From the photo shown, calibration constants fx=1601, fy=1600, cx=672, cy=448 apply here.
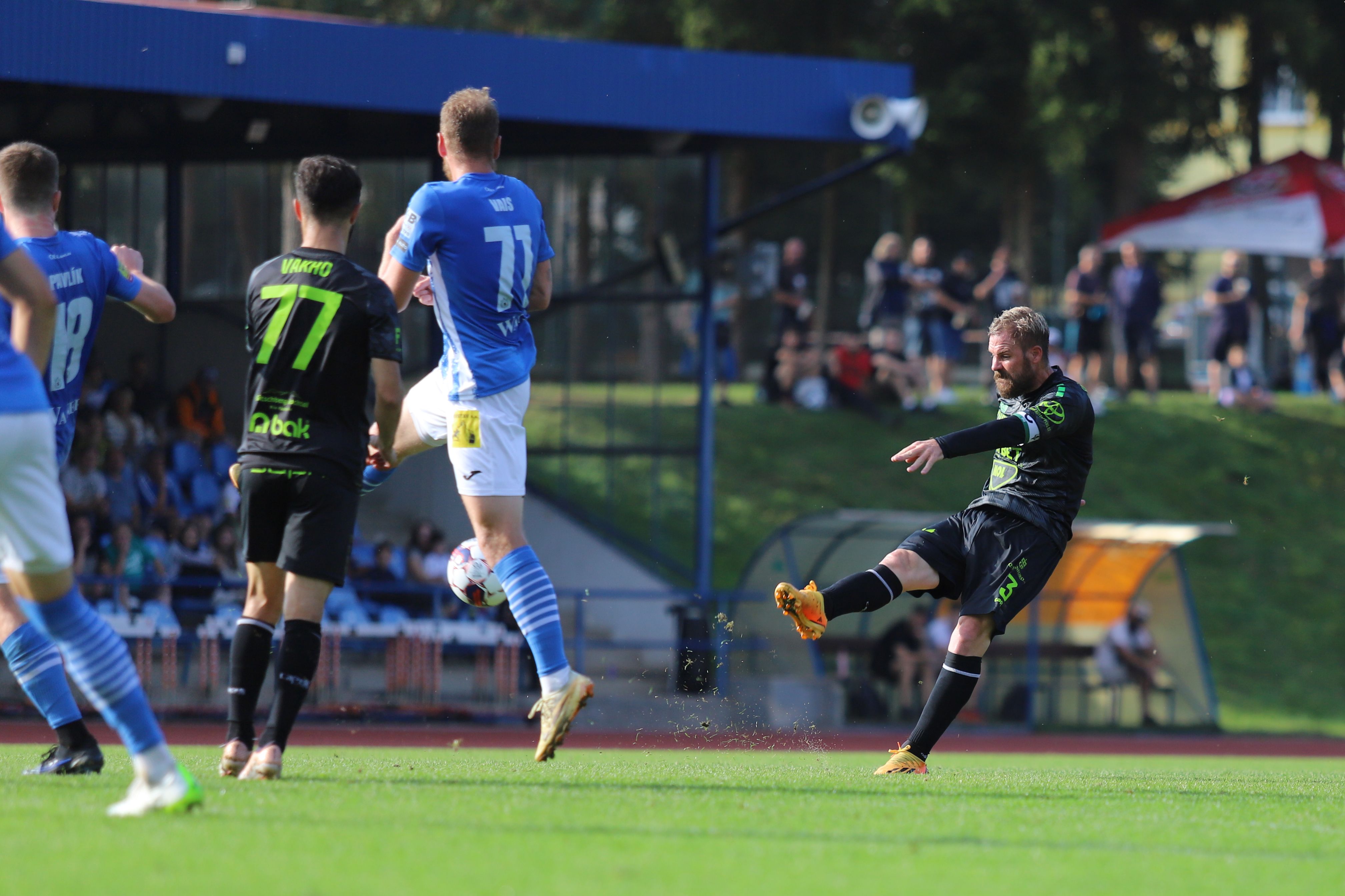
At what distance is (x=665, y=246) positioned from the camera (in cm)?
1889

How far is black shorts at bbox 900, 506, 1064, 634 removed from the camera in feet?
23.0

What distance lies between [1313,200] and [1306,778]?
19.4 m

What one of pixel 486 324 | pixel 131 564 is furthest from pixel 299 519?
pixel 131 564

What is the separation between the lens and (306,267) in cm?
580

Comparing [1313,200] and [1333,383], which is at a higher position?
[1313,200]

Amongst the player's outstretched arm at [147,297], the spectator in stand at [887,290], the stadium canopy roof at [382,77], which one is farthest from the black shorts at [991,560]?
the spectator in stand at [887,290]

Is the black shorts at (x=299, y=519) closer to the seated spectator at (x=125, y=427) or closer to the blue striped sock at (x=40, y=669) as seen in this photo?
the blue striped sock at (x=40, y=669)

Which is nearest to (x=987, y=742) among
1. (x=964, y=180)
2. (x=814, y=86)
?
(x=814, y=86)

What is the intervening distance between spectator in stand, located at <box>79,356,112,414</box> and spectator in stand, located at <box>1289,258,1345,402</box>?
1893 centimetres

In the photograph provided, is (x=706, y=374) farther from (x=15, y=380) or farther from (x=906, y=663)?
(x=15, y=380)

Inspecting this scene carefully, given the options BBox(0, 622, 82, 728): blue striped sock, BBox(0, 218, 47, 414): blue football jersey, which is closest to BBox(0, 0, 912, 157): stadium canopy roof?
BBox(0, 622, 82, 728): blue striped sock

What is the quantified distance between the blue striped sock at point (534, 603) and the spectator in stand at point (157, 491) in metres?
10.7

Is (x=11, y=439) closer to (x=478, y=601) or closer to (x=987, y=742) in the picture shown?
(x=478, y=601)

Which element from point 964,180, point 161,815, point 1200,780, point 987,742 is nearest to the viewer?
point 161,815
